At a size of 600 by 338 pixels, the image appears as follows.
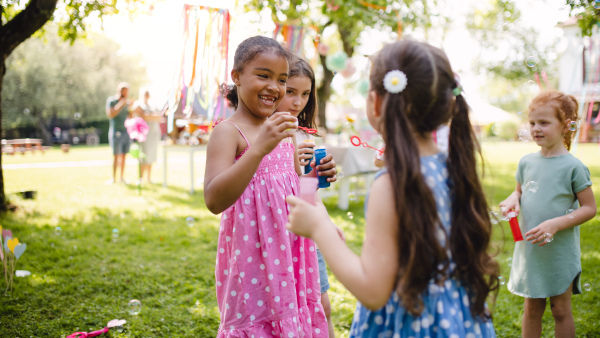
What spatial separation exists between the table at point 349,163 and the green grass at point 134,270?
25 cm

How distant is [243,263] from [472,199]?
86 cm

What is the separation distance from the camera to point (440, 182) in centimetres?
123

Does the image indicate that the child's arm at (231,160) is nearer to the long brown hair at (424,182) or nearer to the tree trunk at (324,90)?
the long brown hair at (424,182)

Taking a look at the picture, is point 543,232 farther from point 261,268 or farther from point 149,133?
point 149,133

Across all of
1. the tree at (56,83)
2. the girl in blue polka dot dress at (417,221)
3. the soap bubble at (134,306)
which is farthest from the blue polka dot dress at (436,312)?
the tree at (56,83)

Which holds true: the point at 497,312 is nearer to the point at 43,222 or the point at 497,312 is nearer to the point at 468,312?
the point at 468,312

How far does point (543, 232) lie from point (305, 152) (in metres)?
1.18

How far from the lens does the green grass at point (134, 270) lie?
277 cm

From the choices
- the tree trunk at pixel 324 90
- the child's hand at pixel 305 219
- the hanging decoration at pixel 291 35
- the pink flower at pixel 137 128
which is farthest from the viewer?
the tree trunk at pixel 324 90

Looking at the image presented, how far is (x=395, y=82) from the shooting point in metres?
1.16

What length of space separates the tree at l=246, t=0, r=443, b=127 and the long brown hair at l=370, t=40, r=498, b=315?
18.8ft

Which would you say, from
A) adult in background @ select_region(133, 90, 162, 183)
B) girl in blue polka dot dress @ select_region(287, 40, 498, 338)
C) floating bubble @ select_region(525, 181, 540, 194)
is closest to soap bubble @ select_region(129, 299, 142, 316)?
girl in blue polka dot dress @ select_region(287, 40, 498, 338)

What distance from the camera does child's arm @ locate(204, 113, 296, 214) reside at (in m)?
1.46

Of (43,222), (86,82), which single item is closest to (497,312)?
(43,222)
